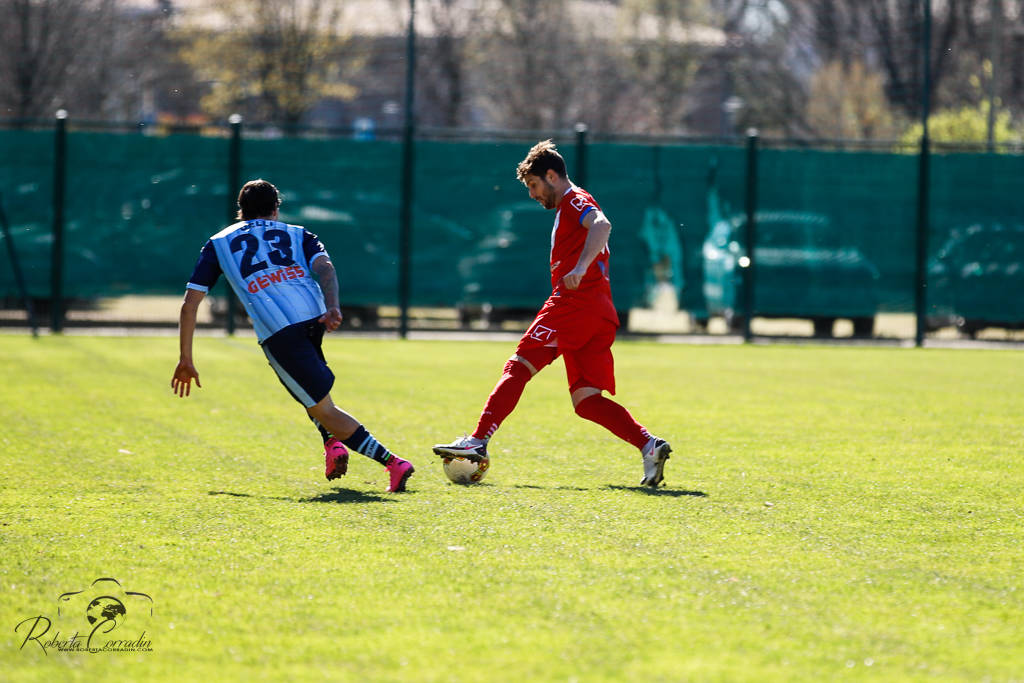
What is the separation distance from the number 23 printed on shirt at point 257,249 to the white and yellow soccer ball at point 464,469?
1306 mm

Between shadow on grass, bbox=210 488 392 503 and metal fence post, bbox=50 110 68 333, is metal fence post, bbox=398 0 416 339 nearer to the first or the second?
metal fence post, bbox=50 110 68 333

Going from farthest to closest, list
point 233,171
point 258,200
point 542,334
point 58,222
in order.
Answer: point 233,171, point 58,222, point 542,334, point 258,200

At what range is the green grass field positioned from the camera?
3.93 m

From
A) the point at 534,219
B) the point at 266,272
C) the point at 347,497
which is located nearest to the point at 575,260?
the point at 266,272

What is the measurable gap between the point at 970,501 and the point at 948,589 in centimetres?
194

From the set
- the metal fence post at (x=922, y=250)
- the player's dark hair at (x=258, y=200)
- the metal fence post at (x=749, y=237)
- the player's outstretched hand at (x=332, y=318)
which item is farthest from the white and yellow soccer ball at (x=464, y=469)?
the metal fence post at (x=922, y=250)

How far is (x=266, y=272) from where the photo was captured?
22.4ft

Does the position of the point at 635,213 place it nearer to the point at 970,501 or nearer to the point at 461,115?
the point at 970,501

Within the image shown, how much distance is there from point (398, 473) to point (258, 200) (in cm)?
161

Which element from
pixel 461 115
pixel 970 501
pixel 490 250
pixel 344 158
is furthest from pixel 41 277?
pixel 461 115

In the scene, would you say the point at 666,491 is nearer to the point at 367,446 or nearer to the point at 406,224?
the point at 367,446

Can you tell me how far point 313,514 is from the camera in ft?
19.8

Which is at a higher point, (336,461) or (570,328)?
(570,328)

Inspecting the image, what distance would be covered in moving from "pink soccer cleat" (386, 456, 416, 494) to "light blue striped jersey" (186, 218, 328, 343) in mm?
877
